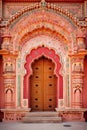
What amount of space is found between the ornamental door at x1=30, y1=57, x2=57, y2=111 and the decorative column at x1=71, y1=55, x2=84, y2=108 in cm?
86

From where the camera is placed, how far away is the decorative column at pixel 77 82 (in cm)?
1080

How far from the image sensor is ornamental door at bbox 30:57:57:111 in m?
11.4

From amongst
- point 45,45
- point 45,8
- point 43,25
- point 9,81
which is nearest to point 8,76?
point 9,81

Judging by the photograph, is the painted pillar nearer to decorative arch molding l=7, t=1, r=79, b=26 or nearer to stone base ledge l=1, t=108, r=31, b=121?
stone base ledge l=1, t=108, r=31, b=121

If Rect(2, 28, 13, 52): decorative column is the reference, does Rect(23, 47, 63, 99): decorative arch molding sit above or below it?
below

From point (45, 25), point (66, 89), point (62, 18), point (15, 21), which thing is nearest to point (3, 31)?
point (15, 21)

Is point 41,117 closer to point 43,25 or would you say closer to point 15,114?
point 15,114

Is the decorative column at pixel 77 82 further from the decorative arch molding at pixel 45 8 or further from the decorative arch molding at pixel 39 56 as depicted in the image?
the decorative arch molding at pixel 45 8

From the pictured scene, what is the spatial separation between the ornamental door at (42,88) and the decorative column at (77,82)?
0.86 metres

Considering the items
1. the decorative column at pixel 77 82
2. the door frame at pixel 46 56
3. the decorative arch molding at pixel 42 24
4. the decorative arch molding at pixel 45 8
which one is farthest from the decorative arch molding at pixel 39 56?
the decorative arch molding at pixel 45 8

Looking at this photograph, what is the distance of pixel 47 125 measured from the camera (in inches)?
384


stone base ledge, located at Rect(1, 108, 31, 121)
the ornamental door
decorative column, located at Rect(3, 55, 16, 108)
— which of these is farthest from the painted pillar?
the ornamental door

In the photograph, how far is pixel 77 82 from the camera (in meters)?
10.9

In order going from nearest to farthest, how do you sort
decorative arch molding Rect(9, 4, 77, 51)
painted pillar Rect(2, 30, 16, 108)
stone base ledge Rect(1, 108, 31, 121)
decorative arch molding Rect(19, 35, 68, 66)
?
1. stone base ledge Rect(1, 108, 31, 121)
2. painted pillar Rect(2, 30, 16, 108)
3. decorative arch molding Rect(9, 4, 77, 51)
4. decorative arch molding Rect(19, 35, 68, 66)
